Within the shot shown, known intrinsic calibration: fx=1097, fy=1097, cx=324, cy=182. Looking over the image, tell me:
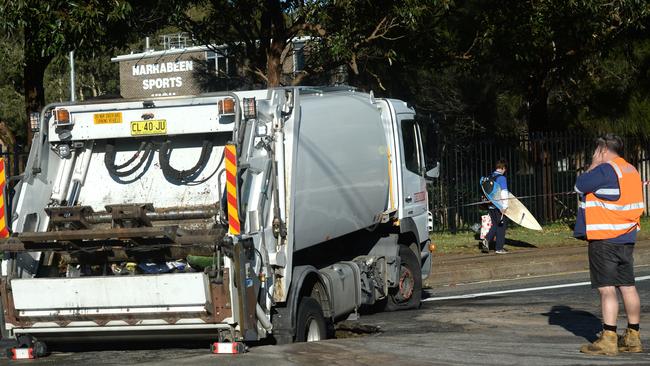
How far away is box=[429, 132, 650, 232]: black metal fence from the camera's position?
22.5m

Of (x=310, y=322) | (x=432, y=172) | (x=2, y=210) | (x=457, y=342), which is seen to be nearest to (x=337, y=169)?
(x=310, y=322)

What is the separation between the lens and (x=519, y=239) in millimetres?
21031

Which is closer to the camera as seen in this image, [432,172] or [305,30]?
[432,172]

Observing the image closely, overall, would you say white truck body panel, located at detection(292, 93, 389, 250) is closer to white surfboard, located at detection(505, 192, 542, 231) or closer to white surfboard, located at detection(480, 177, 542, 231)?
white surfboard, located at detection(480, 177, 542, 231)

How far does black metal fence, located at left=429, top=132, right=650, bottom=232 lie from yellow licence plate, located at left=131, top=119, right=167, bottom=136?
40.9 feet

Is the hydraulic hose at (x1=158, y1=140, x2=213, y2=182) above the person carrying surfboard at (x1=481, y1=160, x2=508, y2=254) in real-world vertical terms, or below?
above

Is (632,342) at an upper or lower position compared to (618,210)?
lower

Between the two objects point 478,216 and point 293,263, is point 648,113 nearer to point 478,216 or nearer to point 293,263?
point 478,216

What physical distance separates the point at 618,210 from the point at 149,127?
408 centimetres

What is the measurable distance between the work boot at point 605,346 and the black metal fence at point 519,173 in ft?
41.6

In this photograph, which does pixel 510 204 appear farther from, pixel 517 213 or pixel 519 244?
pixel 519 244

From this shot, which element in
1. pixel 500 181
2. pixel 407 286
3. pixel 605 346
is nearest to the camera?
pixel 605 346

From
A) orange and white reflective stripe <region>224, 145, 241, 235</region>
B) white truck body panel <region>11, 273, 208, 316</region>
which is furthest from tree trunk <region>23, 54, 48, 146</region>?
orange and white reflective stripe <region>224, 145, 241, 235</region>

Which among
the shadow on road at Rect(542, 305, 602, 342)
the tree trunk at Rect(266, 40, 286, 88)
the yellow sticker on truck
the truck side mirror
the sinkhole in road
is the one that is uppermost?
the tree trunk at Rect(266, 40, 286, 88)
